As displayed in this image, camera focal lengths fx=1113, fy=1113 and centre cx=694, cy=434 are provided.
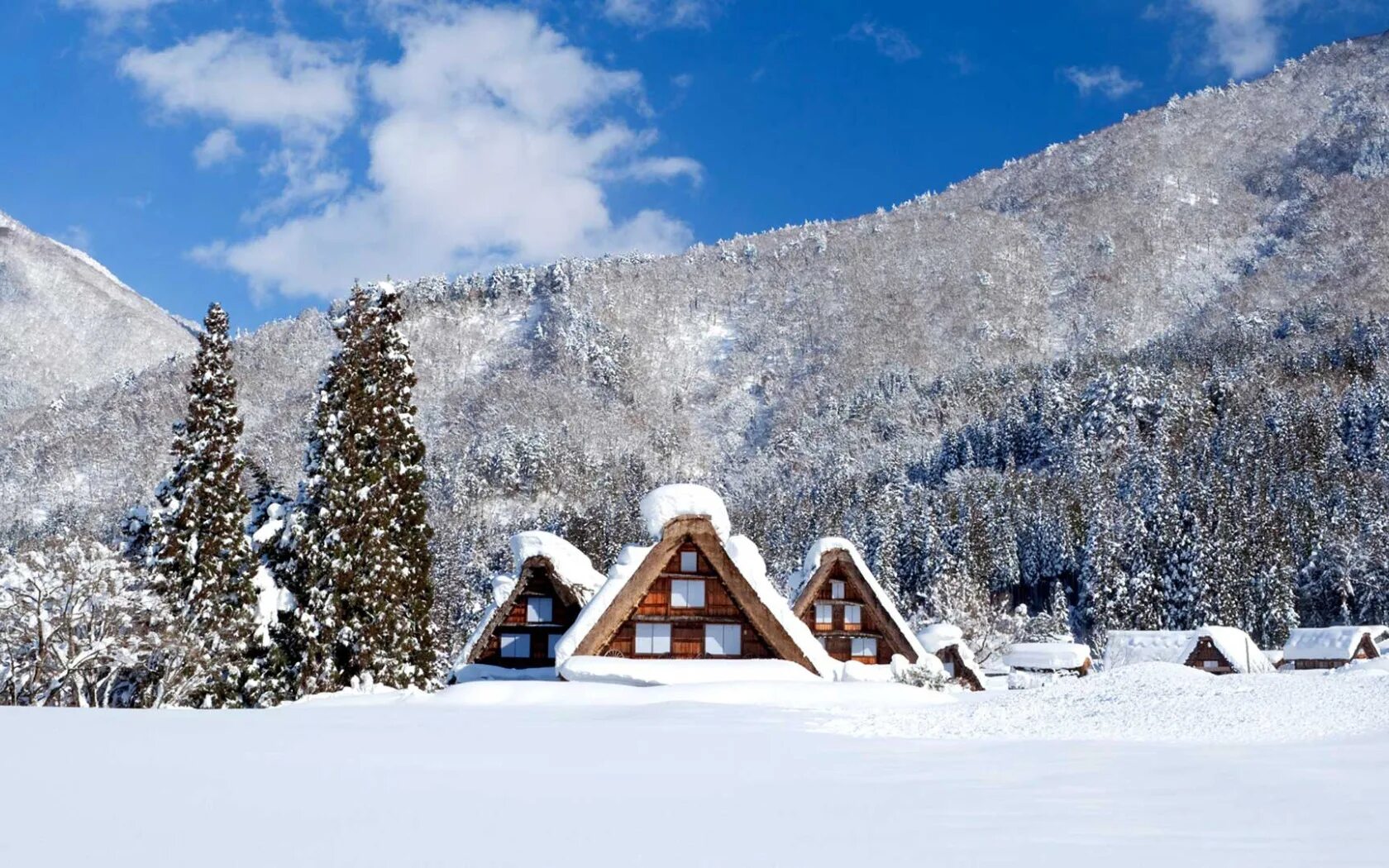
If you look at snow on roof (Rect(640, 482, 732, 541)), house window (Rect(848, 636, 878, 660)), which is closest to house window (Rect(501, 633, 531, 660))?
snow on roof (Rect(640, 482, 732, 541))

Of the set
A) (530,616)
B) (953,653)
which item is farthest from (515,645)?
(953,653)

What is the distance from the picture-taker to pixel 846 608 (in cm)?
4278

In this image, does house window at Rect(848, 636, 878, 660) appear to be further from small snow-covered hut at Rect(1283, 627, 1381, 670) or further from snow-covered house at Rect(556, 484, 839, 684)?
small snow-covered hut at Rect(1283, 627, 1381, 670)

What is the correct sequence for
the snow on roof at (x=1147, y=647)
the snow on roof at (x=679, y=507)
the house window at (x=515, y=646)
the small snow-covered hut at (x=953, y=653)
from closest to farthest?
the snow on roof at (x=679, y=507)
the house window at (x=515, y=646)
the small snow-covered hut at (x=953, y=653)
the snow on roof at (x=1147, y=647)

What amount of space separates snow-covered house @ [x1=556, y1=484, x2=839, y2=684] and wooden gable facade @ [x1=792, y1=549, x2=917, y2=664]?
10.0 metres

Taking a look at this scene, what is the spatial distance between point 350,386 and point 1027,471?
144 m

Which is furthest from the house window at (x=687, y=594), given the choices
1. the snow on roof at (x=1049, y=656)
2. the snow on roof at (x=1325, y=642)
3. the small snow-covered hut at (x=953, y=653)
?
the snow on roof at (x=1325, y=642)

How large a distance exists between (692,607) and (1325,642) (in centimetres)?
6493

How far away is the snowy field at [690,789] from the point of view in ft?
25.8

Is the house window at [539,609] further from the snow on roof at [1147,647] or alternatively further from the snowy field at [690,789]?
the snow on roof at [1147,647]

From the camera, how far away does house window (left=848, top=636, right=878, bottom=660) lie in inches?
1667

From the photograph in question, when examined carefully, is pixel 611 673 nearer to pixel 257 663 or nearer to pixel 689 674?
pixel 689 674

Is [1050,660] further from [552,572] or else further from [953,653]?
[552,572]

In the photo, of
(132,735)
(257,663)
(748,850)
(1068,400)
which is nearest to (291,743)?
(132,735)
